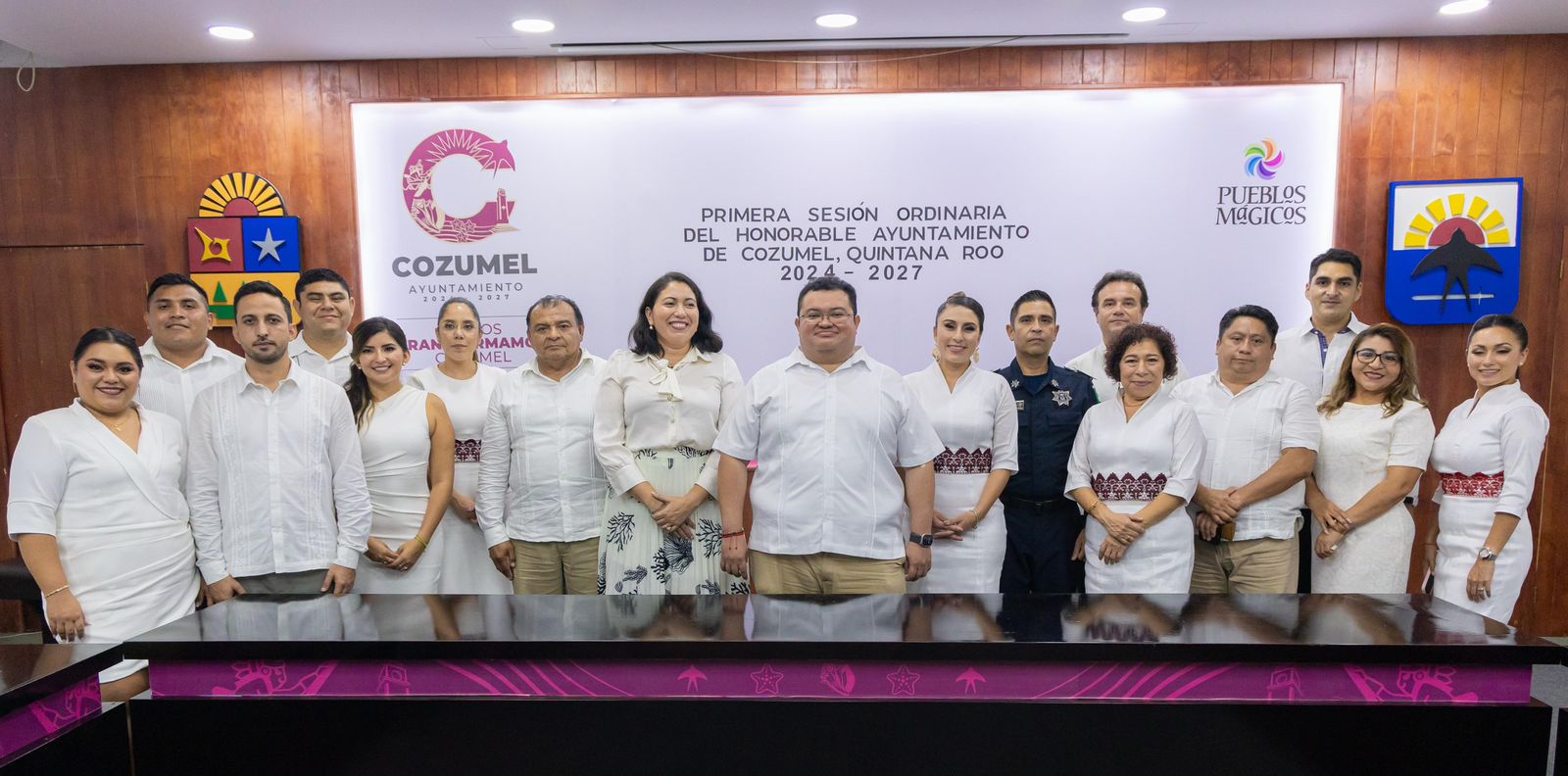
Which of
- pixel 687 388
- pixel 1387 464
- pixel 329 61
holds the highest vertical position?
pixel 329 61

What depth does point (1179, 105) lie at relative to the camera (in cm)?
437

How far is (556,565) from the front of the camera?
10.2 ft

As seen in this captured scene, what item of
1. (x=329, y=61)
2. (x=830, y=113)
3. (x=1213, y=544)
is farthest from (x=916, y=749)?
(x=329, y=61)

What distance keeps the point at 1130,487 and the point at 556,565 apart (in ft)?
6.62

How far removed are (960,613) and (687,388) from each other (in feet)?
4.31

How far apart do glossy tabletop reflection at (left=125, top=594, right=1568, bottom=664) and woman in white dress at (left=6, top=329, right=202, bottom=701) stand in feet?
2.13

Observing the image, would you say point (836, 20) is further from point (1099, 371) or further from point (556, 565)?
point (556, 565)

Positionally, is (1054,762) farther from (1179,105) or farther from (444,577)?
(1179,105)

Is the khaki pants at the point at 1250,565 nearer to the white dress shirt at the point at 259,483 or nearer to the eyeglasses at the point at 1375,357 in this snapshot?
the eyeglasses at the point at 1375,357

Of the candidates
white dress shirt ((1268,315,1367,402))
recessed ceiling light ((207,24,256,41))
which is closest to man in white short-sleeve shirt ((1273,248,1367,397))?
white dress shirt ((1268,315,1367,402))

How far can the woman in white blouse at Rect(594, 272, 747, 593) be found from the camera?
288 centimetres

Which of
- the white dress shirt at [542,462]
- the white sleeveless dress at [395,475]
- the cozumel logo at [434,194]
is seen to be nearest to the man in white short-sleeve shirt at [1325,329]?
the white dress shirt at [542,462]

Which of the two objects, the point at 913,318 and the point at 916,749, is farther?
the point at 913,318

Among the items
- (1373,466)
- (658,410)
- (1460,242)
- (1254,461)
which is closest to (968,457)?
(1254,461)
